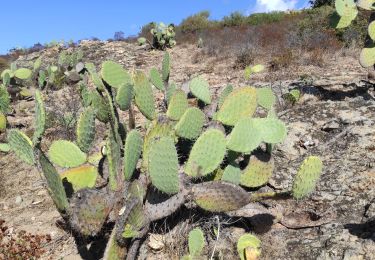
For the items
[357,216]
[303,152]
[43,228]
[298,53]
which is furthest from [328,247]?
[298,53]

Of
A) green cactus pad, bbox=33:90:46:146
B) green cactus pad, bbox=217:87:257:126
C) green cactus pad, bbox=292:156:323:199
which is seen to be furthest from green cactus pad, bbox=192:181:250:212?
green cactus pad, bbox=33:90:46:146

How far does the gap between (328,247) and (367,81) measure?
4.17m

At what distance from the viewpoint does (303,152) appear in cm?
450

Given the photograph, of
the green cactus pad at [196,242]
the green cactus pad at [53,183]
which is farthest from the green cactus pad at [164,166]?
the green cactus pad at [53,183]

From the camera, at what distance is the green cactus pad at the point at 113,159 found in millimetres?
3006

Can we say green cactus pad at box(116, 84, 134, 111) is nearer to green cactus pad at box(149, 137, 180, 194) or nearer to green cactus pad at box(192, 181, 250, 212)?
green cactus pad at box(149, 137, 180, 194)

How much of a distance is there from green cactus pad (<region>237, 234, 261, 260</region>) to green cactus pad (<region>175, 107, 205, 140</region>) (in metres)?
0.86

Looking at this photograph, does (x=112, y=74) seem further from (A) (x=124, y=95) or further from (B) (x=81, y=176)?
(B) (x=81, y=176)

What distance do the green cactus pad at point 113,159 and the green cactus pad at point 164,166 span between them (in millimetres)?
337

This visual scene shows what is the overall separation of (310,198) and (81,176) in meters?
1.77

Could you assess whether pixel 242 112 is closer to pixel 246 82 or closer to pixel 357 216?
pixel 357 216

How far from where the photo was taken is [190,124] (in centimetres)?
333

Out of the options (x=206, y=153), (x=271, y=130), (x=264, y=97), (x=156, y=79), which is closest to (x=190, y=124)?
(x=206, y=153)

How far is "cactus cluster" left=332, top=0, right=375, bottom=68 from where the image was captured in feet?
18.5
